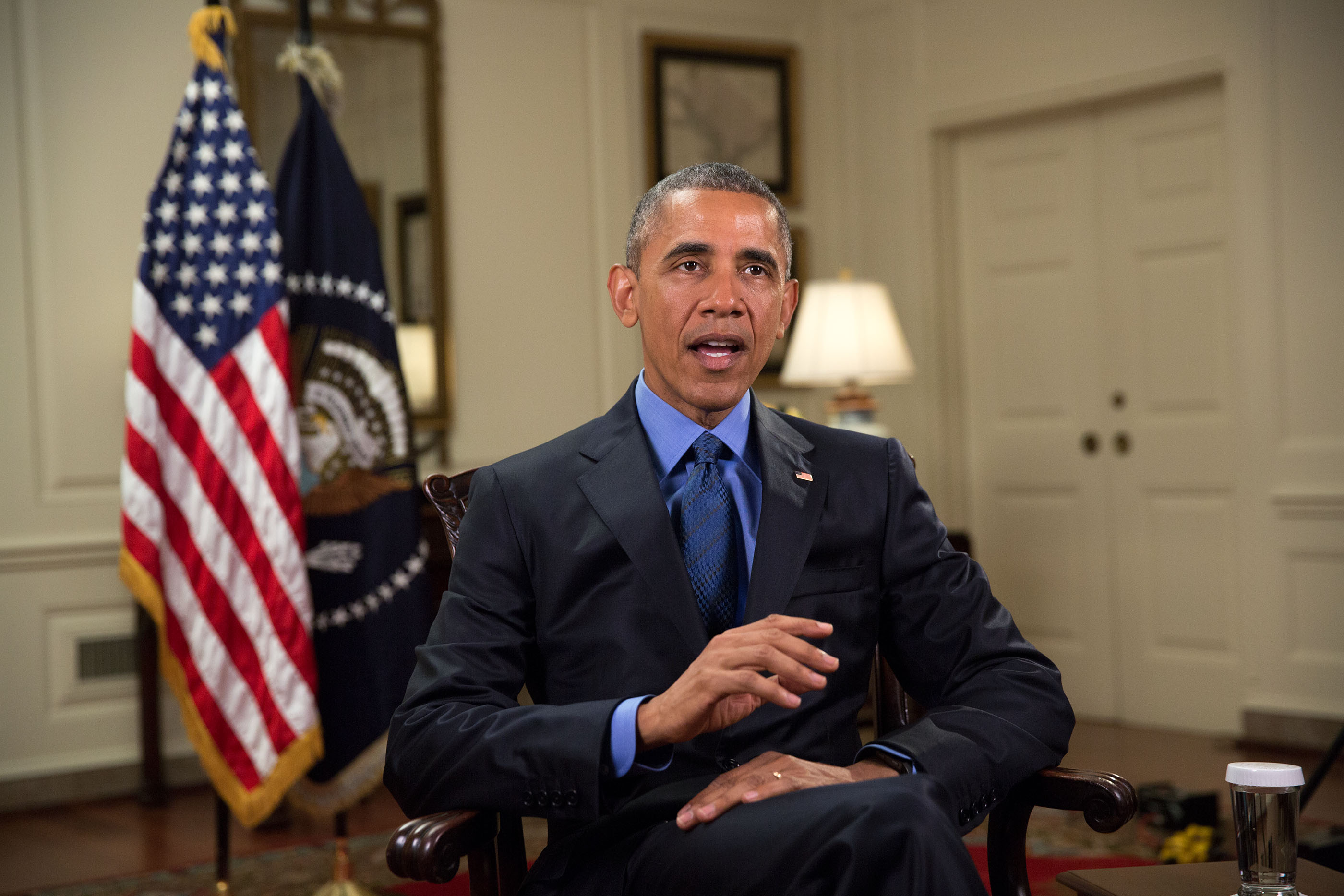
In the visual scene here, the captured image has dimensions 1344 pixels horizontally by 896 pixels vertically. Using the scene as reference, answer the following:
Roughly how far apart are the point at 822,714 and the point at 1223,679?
3.71m

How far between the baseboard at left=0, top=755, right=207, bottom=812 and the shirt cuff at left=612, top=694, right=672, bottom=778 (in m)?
3.51

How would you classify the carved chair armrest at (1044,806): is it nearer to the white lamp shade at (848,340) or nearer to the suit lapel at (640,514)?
the suit lapel at (640,514)

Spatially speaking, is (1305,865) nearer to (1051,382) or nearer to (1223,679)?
(1223,679)

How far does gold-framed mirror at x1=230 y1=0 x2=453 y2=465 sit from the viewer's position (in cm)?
482

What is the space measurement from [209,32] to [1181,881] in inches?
116

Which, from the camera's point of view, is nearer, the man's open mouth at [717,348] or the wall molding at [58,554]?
the man's open mouth at [717,348]

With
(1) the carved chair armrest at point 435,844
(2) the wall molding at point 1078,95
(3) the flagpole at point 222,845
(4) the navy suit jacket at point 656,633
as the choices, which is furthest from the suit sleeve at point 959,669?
Answer: (2) the wall molding at point 1078,95

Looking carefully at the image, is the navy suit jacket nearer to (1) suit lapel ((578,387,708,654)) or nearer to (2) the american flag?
(1) suit lapel ((578,387,708,654))

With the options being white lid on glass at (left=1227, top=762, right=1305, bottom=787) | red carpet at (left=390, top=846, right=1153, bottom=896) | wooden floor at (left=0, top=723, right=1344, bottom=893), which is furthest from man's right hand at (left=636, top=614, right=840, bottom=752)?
wooden floor at (left=0, top=723, right=1344, bottom=893)

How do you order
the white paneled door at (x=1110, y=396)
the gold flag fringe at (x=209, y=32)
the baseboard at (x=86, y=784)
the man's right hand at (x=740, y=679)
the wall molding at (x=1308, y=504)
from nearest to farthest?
the man's right hand at (x=740, y=679) < the gold flag fringe at (x=209, y=32) < the baseboard at (x=86, y=784) < the wall molding at (x=1308, y=504) < the white paneled door at (x=1110, y=396)

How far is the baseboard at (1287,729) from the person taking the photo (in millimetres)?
4414

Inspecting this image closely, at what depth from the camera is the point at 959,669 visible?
172 centimetres

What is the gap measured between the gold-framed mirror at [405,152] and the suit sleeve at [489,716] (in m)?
3.16

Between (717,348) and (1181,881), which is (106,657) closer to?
(717,348)
